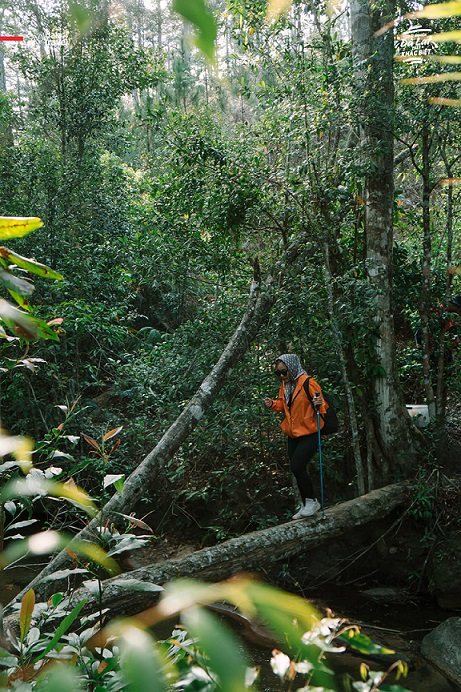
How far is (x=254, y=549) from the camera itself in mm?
5297

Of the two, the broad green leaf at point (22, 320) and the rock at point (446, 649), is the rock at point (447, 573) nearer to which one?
the rock at point (446, 649)

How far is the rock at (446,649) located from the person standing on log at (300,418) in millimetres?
1441

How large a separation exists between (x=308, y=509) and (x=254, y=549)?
79 cm

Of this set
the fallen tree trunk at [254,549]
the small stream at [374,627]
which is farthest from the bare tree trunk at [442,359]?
the small stream at [374,627]

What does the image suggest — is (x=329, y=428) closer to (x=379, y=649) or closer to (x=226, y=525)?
(x=226, y=525)

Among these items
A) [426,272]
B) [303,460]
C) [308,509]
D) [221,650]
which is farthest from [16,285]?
[426,272]

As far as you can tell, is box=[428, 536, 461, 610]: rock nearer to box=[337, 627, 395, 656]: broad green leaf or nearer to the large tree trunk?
the large tree trunk

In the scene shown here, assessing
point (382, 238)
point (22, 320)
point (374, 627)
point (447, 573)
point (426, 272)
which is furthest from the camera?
point (426, 272)

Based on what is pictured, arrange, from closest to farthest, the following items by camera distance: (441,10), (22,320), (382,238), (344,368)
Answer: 1. (441,10)
2. (22,320)
3. (344,368)
4. (382,238)

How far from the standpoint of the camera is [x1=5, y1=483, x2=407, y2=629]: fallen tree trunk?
4.45 metres

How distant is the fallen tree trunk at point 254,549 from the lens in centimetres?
445

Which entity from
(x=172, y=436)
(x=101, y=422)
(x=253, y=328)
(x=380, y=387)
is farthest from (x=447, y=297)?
(x=101, y=422)

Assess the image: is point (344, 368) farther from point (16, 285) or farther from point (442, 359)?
point (16, 285)

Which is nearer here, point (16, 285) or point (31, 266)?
point (16, 285)
